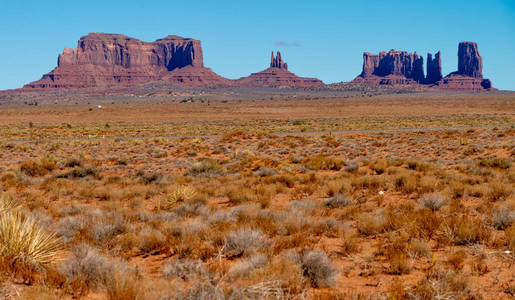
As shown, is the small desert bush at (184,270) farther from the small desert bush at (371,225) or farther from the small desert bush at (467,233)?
the small desert bush at (467,233)

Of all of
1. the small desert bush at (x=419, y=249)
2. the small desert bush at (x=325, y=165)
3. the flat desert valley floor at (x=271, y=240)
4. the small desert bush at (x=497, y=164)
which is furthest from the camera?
the small desert bush at (x=325, y=165)

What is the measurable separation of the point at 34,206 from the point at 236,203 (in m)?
5.08

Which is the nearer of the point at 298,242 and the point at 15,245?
the point at 15,245

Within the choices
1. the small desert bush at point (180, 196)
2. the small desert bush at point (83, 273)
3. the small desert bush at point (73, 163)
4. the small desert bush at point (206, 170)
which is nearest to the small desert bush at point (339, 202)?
the small desert bush at point (180, 196)

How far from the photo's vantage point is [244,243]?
5656mm

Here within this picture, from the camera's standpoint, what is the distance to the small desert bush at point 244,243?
5593 millimetres

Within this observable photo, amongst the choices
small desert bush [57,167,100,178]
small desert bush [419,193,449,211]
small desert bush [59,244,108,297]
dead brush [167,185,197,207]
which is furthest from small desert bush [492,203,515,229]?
small desert bush [57,167,100,178]

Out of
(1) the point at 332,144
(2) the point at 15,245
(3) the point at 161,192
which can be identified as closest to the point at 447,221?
(2) the point at 15,245

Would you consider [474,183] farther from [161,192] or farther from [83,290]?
[83,290]

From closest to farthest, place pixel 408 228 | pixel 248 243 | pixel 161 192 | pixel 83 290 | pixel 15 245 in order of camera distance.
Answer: pixel 83 290 < pixel 15 245 < pixel 248 243 < pixel 408 228 < pixel 161 192

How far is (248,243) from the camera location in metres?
5.68

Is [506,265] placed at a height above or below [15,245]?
below

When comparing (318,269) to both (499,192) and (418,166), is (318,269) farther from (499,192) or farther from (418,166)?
(418,166)

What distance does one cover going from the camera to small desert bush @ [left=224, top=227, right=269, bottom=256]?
5.59 metres
